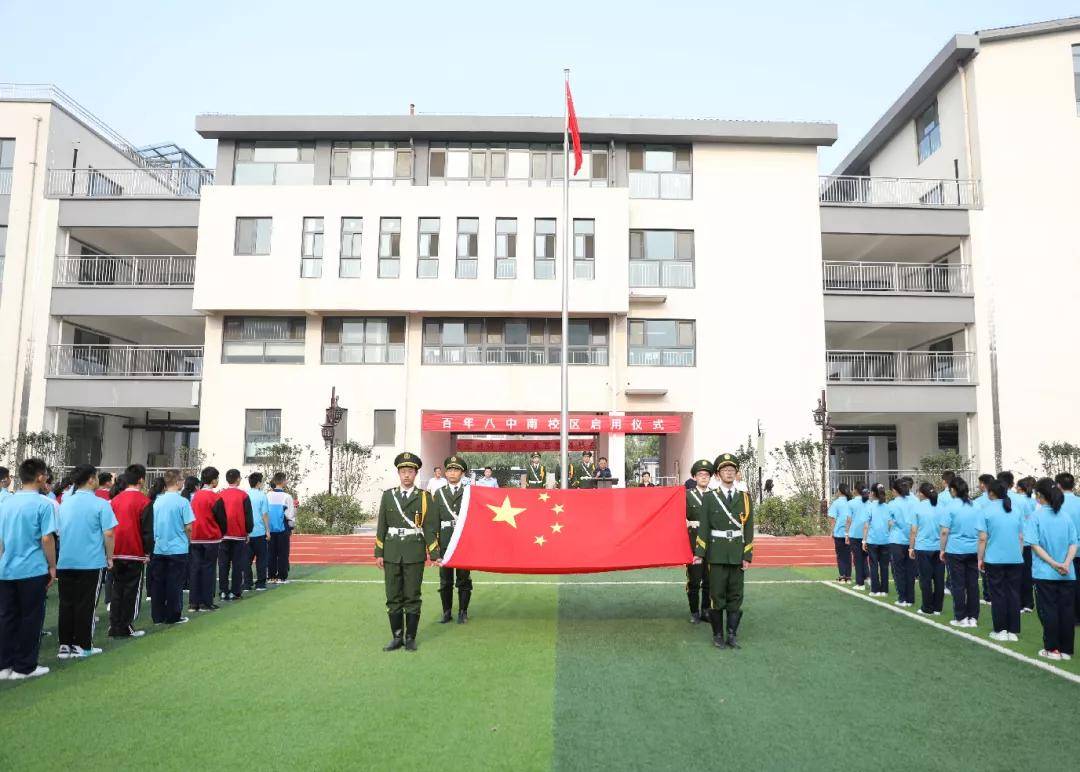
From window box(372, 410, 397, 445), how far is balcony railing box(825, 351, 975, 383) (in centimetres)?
1511

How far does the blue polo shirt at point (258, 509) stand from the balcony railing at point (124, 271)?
1690 centimetres

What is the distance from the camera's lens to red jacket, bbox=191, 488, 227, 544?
32.8ft

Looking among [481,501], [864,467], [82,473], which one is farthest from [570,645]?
[864,467]

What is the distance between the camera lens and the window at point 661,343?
25297 mm

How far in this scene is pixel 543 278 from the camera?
2472 centimetres

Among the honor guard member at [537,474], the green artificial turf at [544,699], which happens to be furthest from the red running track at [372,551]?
the green artificial turf at [544,699]

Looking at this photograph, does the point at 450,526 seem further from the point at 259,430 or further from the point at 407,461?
the point at 259,430

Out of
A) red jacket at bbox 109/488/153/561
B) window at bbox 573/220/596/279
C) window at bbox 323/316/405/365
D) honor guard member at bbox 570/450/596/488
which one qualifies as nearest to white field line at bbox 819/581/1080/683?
honor guard member at bbox 570/450/596/488

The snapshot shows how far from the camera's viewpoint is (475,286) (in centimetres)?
2464

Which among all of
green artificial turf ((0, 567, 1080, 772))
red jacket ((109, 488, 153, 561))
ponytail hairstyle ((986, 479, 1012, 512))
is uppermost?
ponytail hairstyle ((986, 479, 1012, 512))

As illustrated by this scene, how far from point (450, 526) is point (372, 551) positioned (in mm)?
9213

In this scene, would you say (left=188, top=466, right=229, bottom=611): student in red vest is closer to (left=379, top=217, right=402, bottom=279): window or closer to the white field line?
the white field line

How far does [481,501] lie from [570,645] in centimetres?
202

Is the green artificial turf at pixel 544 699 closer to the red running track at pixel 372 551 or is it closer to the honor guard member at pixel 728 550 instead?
the honor guard member at pixel 728 550
